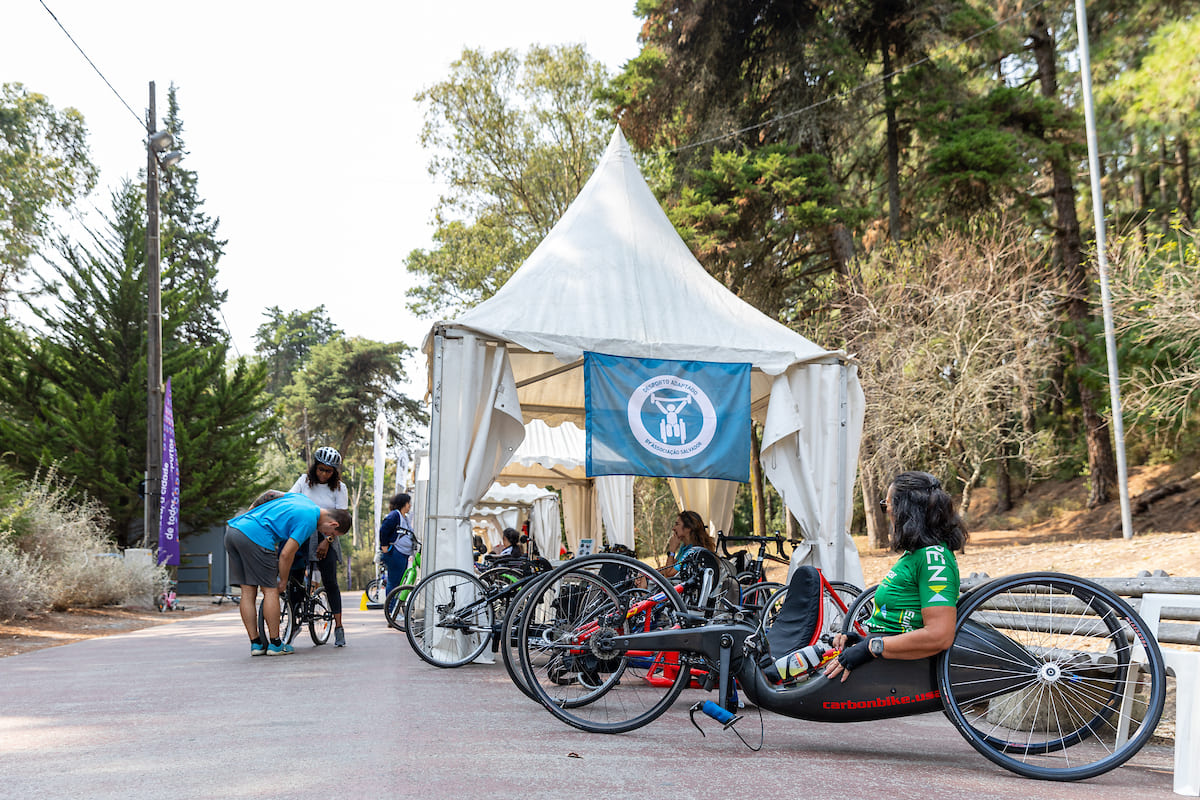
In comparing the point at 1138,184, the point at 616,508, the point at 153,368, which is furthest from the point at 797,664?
the point at 1138,184

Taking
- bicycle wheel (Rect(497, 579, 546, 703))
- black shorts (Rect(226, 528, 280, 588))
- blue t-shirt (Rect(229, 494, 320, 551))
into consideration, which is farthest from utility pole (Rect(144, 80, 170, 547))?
bicycle wheel (Rect(497, 579, 546, 703))

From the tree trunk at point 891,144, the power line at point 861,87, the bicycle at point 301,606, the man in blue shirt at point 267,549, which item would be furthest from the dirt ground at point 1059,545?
the power line at point 861,87

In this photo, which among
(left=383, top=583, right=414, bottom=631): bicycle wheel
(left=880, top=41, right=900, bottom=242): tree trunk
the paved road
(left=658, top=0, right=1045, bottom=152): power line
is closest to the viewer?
the paved road

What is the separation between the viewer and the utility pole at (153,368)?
18.8 m

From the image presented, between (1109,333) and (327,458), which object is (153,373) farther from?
(1109,333)

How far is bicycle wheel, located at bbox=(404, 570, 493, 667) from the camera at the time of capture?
8117 millimetres

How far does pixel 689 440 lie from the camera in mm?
9148

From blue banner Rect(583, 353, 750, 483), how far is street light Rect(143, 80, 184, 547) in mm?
12574

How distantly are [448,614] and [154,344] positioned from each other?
13.3 metres

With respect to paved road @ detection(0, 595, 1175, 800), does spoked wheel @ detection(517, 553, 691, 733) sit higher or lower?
higher

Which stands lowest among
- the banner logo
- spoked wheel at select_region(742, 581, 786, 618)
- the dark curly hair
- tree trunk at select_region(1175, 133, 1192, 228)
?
spoked wheel at select_region(742, 581, 786, 618)

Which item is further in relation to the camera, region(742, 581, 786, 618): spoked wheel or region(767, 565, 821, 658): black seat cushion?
region(742, 581, 786, 618): spoked wheel

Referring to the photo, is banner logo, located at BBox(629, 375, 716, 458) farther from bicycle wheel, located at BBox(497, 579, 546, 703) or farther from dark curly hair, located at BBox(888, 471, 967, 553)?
dark curly hair, located at BBox(888, 471, 967, 553)

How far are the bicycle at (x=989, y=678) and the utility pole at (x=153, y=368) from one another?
15.8 metres
